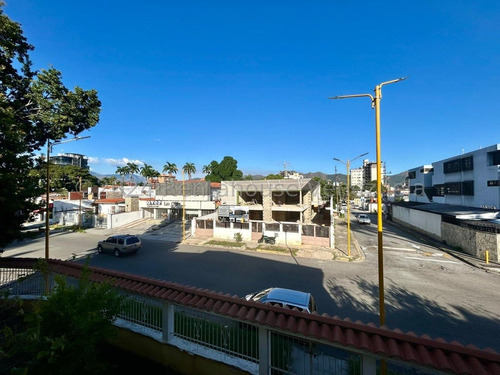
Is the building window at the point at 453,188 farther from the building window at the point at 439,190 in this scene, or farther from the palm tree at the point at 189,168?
the palm tree at the point at 189,168

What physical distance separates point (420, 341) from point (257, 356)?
318cm

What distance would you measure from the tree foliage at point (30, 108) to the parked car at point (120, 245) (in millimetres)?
9756

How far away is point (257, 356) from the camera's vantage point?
4953mm

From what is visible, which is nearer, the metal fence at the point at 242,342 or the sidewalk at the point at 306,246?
the metal fence at the point at 242,342

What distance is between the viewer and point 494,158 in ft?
79.3

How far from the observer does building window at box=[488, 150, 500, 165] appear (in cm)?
2378

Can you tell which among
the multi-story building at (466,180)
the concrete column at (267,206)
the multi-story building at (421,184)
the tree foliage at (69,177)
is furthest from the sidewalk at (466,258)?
the tree foliage at (69,177)

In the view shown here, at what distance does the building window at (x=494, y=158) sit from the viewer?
23.8 meters

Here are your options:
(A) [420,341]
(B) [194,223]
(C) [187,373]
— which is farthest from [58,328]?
(B) [194,223]

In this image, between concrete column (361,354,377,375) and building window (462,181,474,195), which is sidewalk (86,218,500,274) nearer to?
building window (462,181,474,195)

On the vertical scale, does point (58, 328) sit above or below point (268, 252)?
above

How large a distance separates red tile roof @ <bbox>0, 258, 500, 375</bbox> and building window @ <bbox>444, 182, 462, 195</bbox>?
35666mm

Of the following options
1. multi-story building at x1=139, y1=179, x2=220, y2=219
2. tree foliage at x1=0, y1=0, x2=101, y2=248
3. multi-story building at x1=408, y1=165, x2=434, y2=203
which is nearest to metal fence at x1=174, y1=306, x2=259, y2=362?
tree foliage at x1=0, y1=0, x2=101, y2=248

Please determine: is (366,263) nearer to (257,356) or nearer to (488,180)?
(257,356)
